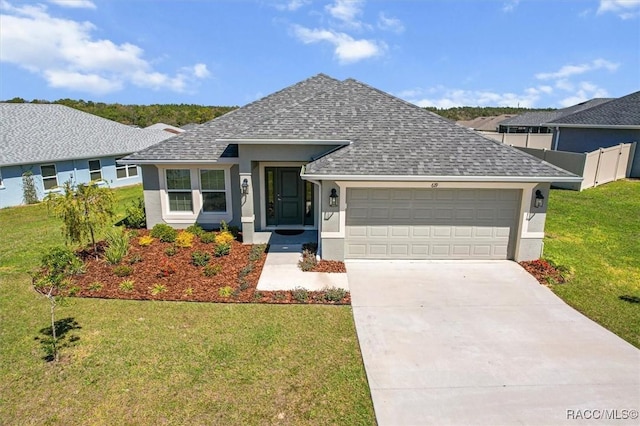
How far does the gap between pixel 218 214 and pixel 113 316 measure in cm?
598

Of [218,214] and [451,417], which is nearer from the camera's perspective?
[451,417]

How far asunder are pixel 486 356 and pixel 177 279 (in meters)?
6.87

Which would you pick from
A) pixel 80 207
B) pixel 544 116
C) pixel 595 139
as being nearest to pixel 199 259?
pixel 80 207

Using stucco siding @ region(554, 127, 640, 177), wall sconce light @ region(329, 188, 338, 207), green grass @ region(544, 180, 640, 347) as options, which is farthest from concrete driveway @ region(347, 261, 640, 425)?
stucco siding @ region(554, 127, 640, 177)

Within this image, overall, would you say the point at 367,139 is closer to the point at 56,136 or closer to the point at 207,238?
the point at 207,238

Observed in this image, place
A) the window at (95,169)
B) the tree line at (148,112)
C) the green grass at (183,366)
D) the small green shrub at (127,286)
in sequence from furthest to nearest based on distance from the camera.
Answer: the tree line at (148,112) < the window at (95,169) < the small green shrub at (127,286) < the green grass at (183,366)

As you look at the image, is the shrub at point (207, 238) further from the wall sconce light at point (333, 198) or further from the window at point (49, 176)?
the window at point (49, 176)

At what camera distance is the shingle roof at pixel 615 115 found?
70.6 feet

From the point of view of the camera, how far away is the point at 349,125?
1140 centimetres

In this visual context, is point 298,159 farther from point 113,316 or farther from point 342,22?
point 342,22

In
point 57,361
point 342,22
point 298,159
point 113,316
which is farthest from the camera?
point 342,22

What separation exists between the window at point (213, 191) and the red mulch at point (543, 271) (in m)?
9.48

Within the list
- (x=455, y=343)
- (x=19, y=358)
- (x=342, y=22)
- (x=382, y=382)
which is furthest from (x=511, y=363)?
(x=342, y=22)

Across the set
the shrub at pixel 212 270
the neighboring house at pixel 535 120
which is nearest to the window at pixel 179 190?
the shrub at pixel 212 270
